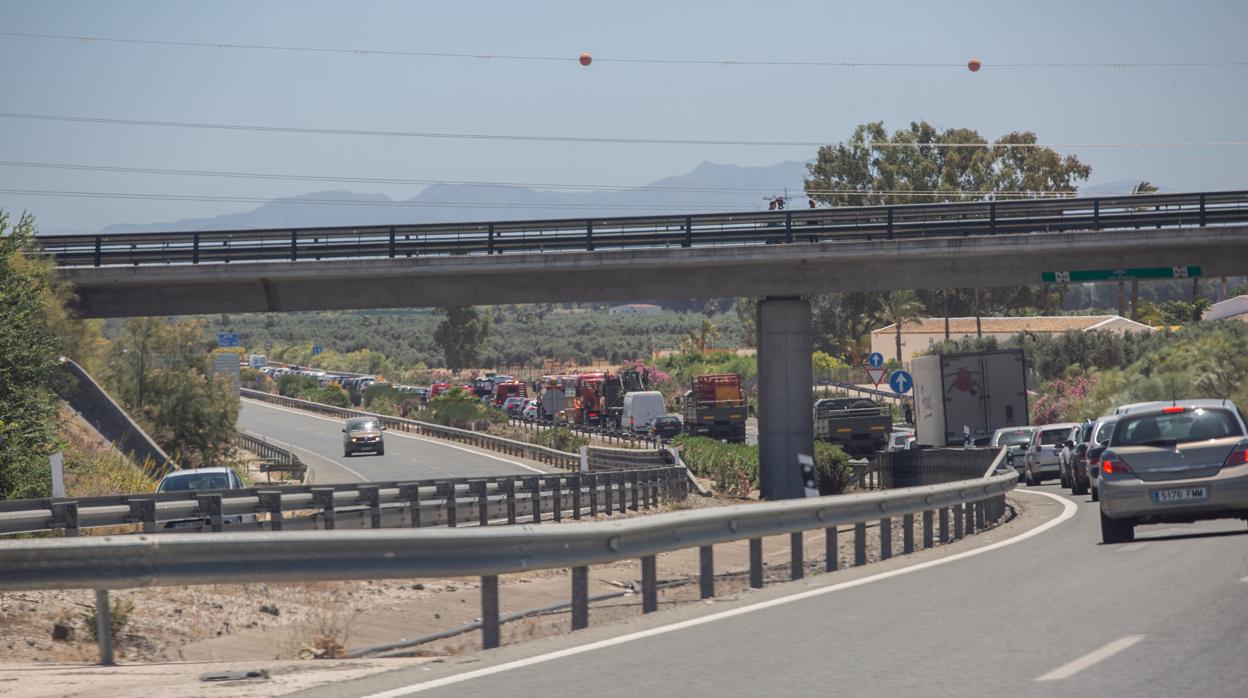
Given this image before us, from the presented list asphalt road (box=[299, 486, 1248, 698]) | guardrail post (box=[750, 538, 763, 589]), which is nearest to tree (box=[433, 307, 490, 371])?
guardrail post (box=[750, 538, 763, 589])

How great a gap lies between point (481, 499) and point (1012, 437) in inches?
730

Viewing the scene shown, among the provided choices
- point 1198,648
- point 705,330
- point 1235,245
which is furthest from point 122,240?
point 705,330

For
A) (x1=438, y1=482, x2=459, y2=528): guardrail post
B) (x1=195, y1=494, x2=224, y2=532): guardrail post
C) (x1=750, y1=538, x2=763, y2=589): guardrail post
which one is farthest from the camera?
(x1=438, y1=482, x2=459, y2=528): guardrail post

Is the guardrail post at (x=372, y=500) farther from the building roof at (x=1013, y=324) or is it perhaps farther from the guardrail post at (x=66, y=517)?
the building roof at (x=1013, y=324)

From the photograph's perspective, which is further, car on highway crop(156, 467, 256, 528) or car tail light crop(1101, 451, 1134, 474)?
car on highway crop(156, 467, 256, 528)

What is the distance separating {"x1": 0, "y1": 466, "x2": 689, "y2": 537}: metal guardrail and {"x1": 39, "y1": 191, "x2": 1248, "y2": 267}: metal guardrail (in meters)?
6.89

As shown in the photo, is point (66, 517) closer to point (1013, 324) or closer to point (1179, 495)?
point (1179, 495)

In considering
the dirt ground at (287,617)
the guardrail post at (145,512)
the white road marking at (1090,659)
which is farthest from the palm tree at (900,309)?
the white road marking at (1090,659)

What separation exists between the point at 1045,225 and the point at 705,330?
358 feet

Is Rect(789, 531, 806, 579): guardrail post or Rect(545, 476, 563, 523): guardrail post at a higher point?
Rect(789, 531, 806, 579): guardrail post

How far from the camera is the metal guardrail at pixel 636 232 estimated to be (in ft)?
139

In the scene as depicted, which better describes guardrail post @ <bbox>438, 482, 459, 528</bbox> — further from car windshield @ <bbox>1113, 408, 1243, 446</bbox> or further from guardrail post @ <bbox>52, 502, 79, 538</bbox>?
car windshield @ <bbox>1113, 408, 1243, 446</bbox>

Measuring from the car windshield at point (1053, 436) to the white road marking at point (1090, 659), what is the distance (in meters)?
31.2

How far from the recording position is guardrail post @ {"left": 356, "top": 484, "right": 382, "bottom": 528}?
86.7 ft
